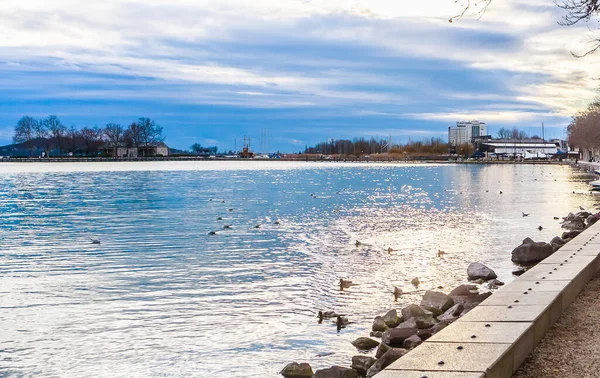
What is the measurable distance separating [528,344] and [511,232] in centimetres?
2264

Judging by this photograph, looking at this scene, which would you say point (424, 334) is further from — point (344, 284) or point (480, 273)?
point (480, 273)

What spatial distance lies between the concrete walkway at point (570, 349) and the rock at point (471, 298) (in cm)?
268

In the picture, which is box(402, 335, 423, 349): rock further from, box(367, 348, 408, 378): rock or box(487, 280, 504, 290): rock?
box(487, 280, 504, 290): rock

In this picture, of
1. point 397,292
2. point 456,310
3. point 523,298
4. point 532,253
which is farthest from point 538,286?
point 532,253

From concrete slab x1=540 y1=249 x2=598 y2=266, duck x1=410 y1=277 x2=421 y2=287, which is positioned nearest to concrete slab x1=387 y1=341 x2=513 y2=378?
concrete slab x1=540 y1=249 x2=598 y2=266

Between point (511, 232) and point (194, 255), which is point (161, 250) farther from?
point (511, 232)

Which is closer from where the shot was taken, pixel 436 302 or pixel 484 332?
pixel 484 332

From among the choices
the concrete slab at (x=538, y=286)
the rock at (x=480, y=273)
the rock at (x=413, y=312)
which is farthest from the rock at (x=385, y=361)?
the rock at (x=480, y=273)

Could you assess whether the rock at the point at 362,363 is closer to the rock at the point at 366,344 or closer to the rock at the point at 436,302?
the rock at the point at 366,344

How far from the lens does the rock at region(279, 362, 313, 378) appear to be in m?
10.9

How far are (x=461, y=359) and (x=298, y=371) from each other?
3.95 metres

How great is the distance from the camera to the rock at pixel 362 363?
10.6m

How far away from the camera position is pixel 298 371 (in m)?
10.9

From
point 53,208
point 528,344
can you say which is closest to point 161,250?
point 528,344
